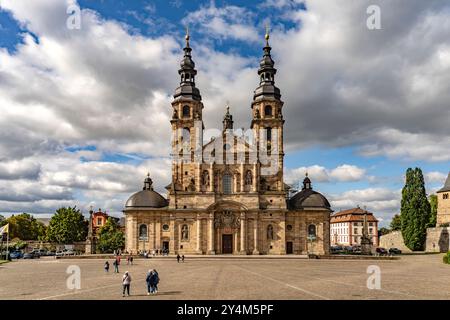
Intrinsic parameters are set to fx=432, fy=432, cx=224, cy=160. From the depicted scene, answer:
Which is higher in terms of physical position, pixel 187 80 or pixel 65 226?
pixel 187 80

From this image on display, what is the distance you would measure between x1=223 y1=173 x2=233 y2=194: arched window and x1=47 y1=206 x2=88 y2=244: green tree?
34.7 metres

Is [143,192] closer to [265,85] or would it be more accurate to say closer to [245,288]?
[265,85]

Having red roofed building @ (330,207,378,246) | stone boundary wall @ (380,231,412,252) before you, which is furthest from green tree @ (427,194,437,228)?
red roofed building @ (330,207,378,246)

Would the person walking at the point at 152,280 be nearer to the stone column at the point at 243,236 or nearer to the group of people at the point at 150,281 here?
the group of people at the point at 150,281

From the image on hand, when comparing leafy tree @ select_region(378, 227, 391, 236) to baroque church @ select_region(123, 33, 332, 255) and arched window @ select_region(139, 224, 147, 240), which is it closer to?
baroque church @ select_region(123, 33, 332, 255)

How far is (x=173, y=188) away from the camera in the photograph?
229 ft

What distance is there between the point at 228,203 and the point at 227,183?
355 centimetres

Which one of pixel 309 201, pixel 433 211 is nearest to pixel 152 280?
pixel 309 201

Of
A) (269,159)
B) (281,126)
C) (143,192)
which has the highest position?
(281,126)

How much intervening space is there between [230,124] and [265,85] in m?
22.9

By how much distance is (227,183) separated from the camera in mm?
69938

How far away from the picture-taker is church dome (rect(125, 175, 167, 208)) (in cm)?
7075

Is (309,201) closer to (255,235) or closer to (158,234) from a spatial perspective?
(255,235)
